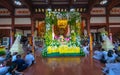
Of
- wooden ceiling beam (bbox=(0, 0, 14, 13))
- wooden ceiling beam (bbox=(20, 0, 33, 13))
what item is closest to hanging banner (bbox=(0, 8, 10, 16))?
wooden ceiling beam (bbox=(0, 0, 14, 13))

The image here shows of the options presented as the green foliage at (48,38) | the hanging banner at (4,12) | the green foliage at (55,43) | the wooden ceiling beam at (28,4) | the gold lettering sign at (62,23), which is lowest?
the green foliage at (55,43)

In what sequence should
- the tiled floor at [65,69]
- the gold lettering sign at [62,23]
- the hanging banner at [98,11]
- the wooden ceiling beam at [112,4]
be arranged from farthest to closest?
the hanging banner at [98,11] → the wooden ceiling beam at [112,4] → the gold lettering sign at [62,23] → the tiled floor at [65,69]

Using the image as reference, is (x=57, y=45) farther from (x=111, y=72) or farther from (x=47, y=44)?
(x=111, y=72)

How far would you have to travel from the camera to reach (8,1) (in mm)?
17594

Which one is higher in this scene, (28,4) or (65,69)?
(28,4)

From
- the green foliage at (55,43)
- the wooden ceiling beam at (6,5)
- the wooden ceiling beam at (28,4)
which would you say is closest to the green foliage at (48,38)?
the green foliage at (55,43)

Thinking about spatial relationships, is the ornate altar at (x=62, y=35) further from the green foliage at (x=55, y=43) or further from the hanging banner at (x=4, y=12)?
the hanging banner at (x=4, y=12)

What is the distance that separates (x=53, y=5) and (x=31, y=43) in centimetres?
389

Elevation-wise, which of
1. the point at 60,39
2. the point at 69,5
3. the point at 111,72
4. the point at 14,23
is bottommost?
the point at 111,72

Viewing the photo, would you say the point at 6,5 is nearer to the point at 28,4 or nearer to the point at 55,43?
the point at 28,4

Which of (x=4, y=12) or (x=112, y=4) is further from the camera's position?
(x=4, y=12)

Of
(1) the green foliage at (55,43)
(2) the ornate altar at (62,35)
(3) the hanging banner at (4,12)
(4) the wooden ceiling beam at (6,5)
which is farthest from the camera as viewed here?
(3) the hanging banner at (4,12)

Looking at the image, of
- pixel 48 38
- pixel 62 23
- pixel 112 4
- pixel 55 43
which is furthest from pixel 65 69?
pixel 112 4

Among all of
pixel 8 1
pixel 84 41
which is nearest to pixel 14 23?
pixel 8 1
